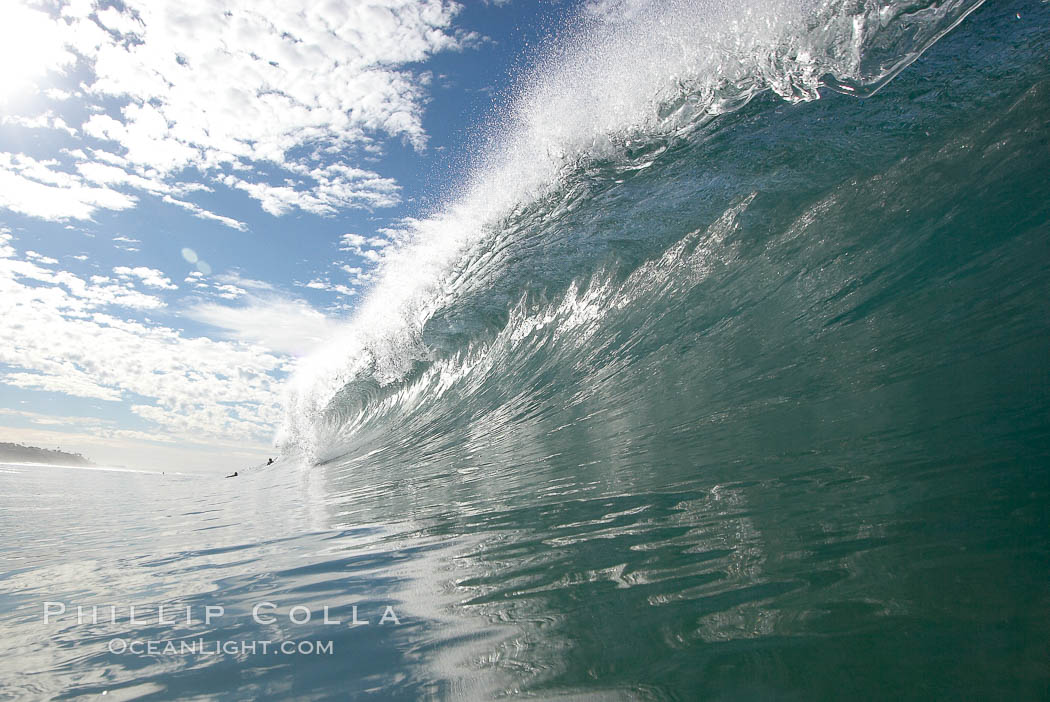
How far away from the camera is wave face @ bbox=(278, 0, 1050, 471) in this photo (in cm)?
383

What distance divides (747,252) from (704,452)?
12.0 ft

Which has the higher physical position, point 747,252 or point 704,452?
point 747,252

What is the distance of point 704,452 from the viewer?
3.57m

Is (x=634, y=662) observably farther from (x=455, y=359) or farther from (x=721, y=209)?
(x=455, y=359)

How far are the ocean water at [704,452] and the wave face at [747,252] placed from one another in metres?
0.04

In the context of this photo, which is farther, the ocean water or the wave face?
the wave face

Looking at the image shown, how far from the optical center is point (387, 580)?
8.04 ft

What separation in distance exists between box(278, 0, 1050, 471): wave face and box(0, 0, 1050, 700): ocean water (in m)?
0.04

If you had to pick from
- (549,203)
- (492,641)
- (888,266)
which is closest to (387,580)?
(492,641)

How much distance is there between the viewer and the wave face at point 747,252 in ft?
12.6

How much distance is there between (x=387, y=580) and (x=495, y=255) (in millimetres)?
7995

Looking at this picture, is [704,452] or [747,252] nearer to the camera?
[704,452]

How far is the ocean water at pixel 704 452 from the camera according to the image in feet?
4.95

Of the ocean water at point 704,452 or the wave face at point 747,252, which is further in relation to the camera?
the wave face at point 747,252
